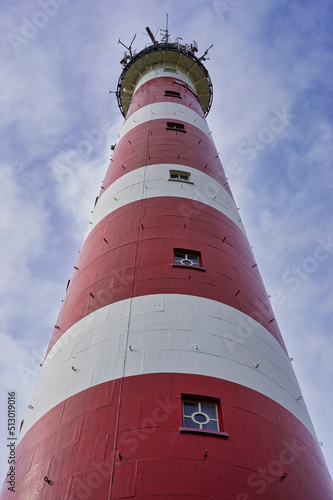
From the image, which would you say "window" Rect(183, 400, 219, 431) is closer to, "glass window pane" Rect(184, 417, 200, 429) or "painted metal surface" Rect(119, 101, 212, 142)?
"glass window pane" Rect(184, 417, 200, 429)

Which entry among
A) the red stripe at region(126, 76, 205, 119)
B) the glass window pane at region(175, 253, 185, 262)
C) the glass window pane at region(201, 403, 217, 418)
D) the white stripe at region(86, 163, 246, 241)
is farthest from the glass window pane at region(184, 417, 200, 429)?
the red stripe at region(126, 76, 205, 119)

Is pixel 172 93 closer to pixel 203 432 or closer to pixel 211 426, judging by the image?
pixel 211 426

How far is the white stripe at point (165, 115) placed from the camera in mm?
20312

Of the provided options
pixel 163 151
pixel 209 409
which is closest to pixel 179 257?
pixel 209 409

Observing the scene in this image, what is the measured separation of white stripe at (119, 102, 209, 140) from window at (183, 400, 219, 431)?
48.4ft

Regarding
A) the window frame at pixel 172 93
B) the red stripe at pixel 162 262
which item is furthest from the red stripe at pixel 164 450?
the window frame at pixel 172 93

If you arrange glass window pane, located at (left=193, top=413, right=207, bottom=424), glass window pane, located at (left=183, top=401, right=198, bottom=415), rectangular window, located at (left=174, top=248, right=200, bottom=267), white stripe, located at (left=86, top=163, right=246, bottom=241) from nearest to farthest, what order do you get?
1. glass window pane, located at (left=193, top=413, right=207, bottom=424)
2. glass window pane, located at (left=183, top=401, right=198, bottom=415)
3. rectangular window, located at (left=174, top=248, right=200, bottom=267)
4. white stripe, located at (left=86, top=163, right=246, bottom=241)

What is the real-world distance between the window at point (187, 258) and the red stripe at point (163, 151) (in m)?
5.33

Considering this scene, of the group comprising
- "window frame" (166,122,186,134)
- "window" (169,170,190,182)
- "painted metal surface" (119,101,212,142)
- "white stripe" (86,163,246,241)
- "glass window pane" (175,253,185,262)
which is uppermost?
"painted metal surface" (119,101,212,142)

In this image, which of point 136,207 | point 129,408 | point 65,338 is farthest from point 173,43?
point 129,408

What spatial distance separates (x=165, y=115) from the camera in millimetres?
20266

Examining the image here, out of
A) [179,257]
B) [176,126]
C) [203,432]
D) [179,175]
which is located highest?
[176,126]

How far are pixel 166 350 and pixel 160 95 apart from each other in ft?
56.4

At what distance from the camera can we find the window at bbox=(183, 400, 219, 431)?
804 centimetres
